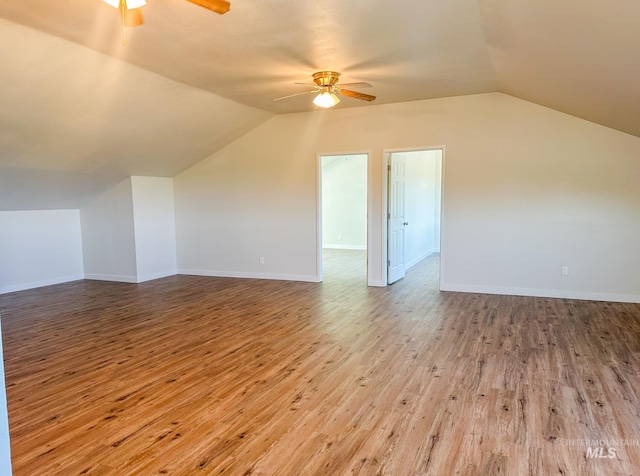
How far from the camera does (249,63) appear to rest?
402 centimetres

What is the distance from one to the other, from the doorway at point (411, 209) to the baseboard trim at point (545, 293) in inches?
40.3

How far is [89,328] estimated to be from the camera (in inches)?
173

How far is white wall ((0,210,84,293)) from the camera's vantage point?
6066 millimetres

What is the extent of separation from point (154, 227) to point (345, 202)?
547 cm

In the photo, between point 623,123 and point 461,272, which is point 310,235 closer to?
point 461,272

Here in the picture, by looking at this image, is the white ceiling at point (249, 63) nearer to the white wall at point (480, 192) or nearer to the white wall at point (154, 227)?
the white wall at point (480, 192)

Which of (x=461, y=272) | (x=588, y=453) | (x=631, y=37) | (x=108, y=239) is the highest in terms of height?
(x=631, y=37)

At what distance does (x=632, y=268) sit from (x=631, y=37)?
3.58 m

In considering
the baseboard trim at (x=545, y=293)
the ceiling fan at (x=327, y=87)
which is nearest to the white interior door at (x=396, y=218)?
the baseboard trim at (x=545, y=293)

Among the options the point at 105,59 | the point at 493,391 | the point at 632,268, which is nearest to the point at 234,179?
the point at 105,59

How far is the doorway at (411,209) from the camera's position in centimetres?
622

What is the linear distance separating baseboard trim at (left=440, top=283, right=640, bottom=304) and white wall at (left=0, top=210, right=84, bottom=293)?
6.22 metres

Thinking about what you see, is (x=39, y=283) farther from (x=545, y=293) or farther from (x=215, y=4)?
(x=545, y=293)
